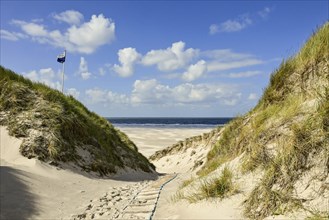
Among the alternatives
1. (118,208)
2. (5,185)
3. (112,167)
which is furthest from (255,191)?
(112,167)

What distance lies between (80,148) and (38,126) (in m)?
1.80

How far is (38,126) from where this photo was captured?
1180 cm

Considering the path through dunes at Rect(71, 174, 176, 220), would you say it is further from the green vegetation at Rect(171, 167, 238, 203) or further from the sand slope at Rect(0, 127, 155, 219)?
the green vegetation at Rect(171, 167, 238, 203)

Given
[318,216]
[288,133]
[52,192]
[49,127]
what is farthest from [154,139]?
[318,216]

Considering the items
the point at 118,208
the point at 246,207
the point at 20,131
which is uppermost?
the point at 20,131

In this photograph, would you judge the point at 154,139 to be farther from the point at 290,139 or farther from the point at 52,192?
the point at 290,139

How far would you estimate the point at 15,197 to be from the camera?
7465 millimetres

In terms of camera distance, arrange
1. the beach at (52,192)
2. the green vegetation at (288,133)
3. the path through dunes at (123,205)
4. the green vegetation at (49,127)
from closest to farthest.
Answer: the green vegetation at (288,133) < the path through dunes at (123,205) < the beach at (52,192) < the green vegetation at (49,127)

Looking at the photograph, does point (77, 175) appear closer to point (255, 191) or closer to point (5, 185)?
point (5, 185)

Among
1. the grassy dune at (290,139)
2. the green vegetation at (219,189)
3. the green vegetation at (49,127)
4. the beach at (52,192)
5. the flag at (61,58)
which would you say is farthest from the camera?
the flag at (61,58)

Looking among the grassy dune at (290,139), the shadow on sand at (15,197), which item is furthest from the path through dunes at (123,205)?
the grassy dune at (290,139)

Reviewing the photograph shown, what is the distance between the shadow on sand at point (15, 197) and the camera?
677cm

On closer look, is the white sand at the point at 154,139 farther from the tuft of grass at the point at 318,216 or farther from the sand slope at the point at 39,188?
the tuft of grass at the point at 318,216

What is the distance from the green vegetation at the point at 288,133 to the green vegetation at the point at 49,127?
575cm
